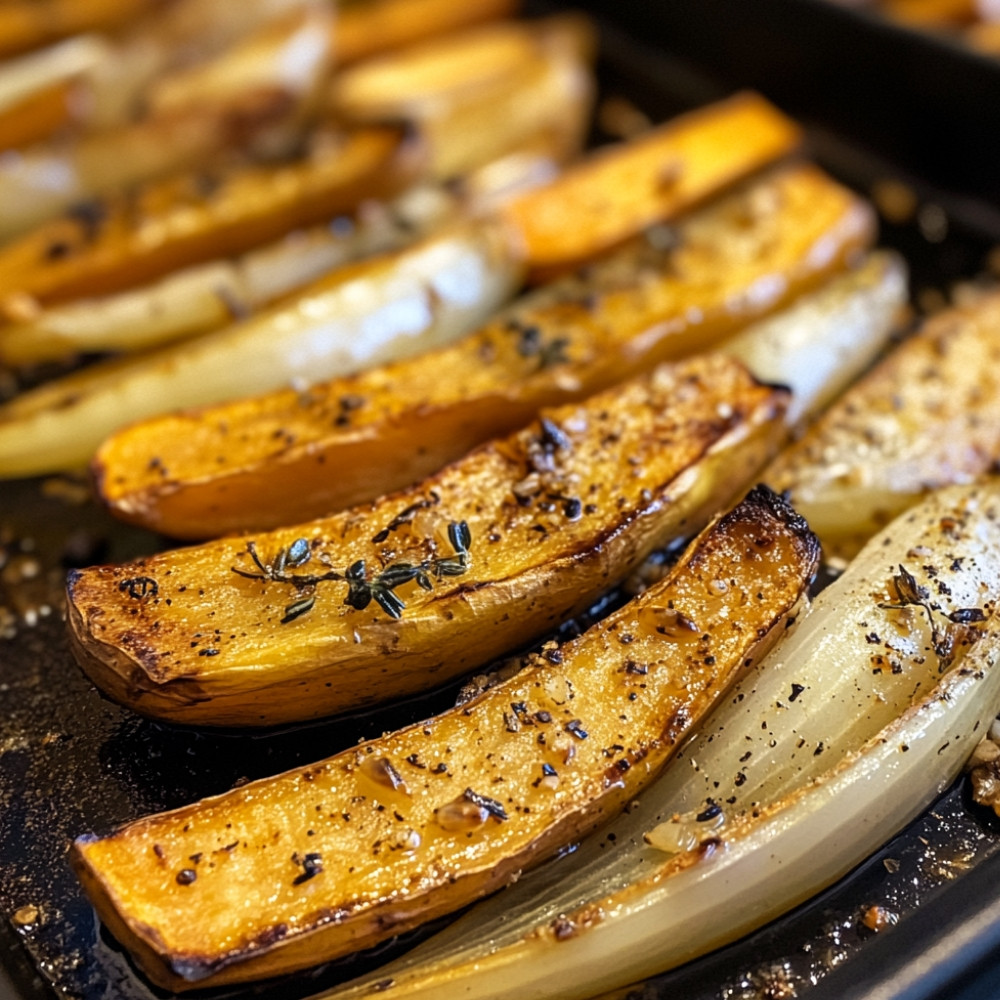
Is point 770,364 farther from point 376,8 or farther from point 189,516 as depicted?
point 376,8

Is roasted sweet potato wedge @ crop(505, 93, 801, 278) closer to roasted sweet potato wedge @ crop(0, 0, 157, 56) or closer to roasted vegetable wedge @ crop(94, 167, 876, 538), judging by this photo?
roasted vegetable wedge @ crop(94, 167, 876, 538)

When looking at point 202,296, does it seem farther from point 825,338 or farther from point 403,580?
point 825,338

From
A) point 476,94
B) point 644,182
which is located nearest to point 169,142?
point 476,94

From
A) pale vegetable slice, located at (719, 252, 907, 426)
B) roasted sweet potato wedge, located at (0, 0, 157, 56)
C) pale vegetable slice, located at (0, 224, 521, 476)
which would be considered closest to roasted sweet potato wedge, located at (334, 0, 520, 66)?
roasted sweet potato wedge, located at (0, 0, 157, 56)

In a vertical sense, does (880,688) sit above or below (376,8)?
below

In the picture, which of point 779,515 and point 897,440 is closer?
point 779,515

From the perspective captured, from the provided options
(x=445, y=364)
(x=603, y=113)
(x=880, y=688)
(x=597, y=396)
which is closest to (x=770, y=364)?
(x=597, y=396)

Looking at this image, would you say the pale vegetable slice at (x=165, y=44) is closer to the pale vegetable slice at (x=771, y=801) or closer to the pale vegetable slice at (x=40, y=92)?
the pale vegetable slice at (x=40, y=92)
